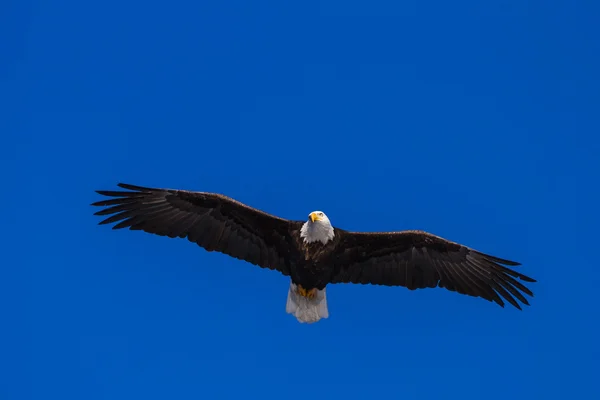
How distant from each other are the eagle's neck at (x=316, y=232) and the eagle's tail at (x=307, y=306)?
103 centimetres

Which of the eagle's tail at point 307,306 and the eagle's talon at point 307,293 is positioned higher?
the eagle's talon at point 307,293

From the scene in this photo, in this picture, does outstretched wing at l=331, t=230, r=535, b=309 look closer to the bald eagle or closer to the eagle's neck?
the bald eagle

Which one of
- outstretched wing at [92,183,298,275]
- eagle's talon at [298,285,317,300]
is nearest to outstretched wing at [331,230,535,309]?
eagle's talon at [298,285,317,300]

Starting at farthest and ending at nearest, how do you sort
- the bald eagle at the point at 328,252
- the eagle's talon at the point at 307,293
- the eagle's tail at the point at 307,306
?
the eagle's tail at the point at 307,306
the eagle's talon at the point at 307,293
the bald eagle at the point at 328,252

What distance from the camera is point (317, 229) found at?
39.9 feet

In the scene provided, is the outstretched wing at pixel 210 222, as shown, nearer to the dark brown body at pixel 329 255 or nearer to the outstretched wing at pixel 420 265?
the dark brown body at pixel 329 255

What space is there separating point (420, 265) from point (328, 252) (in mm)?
1366

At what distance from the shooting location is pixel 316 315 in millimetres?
13062

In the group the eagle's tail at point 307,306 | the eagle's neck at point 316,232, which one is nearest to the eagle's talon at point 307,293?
the eagle's tail at point 307,306

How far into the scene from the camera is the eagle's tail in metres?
13.0

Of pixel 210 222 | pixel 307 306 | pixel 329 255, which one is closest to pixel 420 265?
pixel 329 255

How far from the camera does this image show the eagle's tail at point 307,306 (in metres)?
13.0

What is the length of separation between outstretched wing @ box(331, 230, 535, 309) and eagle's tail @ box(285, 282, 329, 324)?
420 millimetres

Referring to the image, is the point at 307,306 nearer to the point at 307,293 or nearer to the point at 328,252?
the point at 307,293
